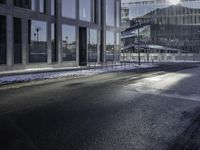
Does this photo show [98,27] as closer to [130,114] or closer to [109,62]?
[109,62]

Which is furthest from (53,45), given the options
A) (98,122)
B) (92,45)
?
(98,122)

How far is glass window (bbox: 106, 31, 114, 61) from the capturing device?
163 feet

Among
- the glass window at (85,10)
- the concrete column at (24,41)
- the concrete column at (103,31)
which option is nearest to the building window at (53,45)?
the concrete column at (24,41)

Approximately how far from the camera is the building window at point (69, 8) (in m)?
39.3

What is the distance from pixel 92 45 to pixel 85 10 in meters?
4.81

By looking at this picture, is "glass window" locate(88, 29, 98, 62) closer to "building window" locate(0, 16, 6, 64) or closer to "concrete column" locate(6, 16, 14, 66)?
"concrete column" locate(6, 16, 14, 66)

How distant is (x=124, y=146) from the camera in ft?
21.5

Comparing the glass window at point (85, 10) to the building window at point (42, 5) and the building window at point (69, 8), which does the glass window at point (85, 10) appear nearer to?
the building window at point (69, 8)

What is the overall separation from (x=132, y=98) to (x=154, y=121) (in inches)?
171

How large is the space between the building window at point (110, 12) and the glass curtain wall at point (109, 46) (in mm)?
1678

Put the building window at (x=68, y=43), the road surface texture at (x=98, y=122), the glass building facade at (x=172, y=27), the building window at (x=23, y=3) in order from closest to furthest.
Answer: the road surface texture at (x=98, y=122) < the building window at (x=23, y=3) < the building window at (x=68, y=43) < the glass building facade at (x=172, y=27)

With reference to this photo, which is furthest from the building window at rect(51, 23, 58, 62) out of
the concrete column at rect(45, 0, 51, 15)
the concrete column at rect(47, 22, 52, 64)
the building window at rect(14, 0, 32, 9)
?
the building window at rect(14, 0, 32, 9)

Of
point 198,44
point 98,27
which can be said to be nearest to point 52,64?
point 98,27

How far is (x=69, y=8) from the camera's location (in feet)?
133
